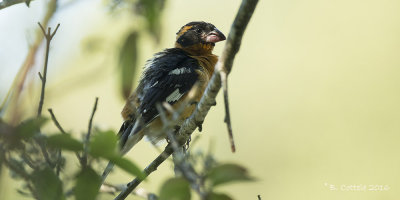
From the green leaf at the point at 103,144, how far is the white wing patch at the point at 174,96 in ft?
10.2

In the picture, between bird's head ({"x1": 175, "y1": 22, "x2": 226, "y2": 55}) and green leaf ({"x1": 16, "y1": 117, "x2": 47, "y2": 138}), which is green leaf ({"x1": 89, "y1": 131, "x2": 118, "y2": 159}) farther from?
bird's head ({"x1": 175, "y1": 22, "x2": 226, "y2": 55})

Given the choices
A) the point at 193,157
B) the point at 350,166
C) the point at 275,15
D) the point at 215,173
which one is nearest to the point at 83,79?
the point at 215,173

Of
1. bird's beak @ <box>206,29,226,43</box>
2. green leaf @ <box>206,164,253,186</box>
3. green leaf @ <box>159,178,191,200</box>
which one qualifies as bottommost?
bird's beak @ <box>206,29,226,43</box>

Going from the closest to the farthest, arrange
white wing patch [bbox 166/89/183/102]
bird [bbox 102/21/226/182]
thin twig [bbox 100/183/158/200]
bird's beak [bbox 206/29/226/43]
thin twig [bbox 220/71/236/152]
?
thin twig [bbox 220/71/236/152] → thin twig [bbox 100/183/158/200] → bird [bbox 102/21/226/182] → white wing patch [bbox 166/89/183/102] → bird's beak [bbox 206/29/226/43]

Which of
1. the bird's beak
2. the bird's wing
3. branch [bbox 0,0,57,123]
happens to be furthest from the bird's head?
branch [bbox 0,0,57,123]

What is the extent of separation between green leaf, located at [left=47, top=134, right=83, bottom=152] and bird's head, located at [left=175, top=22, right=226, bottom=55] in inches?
159

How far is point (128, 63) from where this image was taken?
1.31m

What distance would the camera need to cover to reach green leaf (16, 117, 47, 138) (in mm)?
1309

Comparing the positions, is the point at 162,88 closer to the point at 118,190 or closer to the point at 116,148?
the point at 118,190

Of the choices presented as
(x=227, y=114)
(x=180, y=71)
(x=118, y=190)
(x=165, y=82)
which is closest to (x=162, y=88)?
(x=165, y=82)

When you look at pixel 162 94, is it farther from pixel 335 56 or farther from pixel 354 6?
pixel 354 6

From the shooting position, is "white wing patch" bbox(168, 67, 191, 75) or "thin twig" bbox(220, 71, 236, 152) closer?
"thin twig" bbox(220, 71, 236, 152)

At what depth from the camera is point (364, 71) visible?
1026 centimetres

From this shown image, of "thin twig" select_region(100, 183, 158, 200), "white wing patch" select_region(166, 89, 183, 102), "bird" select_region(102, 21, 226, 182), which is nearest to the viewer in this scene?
"thin twig" select_region(100, 183, 158, 200)
